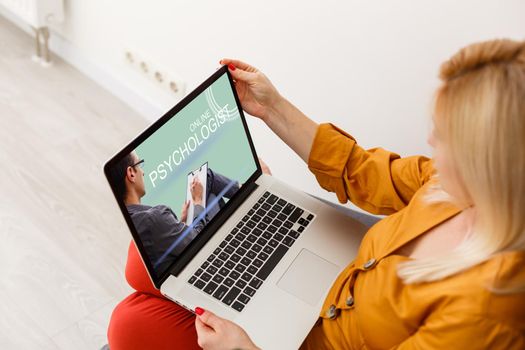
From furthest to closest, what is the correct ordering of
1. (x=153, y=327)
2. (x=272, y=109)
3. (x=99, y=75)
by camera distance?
1. (x=99, y=75)
2. (x=272, y=109)
3. (x=153, y=327)

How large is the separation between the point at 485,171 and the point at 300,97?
987 millimetres

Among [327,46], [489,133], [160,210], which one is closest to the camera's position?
[489,133]

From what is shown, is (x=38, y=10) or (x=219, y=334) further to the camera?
(x=38, y=10)

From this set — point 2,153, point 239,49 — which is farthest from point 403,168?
point 2,153

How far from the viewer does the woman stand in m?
0.75

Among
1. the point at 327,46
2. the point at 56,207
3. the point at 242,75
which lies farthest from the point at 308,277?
the point at 56,207

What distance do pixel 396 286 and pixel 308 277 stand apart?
244 mm

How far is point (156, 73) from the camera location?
2.11m

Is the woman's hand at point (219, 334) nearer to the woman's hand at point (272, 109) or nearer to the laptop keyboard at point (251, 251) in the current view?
the laptop keyboard at point (251, 251)

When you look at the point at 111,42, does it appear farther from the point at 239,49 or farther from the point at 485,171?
the point at 485,171

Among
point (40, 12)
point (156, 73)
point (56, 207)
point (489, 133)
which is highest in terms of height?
point (489, 133)

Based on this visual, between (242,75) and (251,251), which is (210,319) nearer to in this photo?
(251,251)

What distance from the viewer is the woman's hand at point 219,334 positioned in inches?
38.0

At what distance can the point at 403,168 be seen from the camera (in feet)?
3.83
